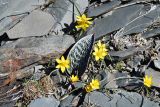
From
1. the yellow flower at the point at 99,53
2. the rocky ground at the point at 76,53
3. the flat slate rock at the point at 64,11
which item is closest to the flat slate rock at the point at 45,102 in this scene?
the rocky ground at the point at 76,53

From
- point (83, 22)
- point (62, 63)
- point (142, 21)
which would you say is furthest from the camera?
point (142, 21)

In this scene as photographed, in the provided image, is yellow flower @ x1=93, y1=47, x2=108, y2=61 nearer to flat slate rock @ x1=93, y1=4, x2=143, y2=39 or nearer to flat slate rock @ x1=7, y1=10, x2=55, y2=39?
flat slate rock @ x1=93, y1=4, x2=143, y2=39

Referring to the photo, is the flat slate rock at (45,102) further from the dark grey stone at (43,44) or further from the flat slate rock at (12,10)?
the flat slate rock at (12,10)

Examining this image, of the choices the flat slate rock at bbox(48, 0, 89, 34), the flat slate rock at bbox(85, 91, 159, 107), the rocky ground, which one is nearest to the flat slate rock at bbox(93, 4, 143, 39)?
the rocky ground

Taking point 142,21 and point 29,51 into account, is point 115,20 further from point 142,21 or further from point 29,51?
point 29,51

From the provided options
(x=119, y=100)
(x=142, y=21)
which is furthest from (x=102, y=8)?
(x=119, y=100)

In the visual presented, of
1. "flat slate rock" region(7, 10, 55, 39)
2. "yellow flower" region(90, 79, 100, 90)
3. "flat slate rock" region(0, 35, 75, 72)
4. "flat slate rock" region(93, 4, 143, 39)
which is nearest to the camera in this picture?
"yellow flower" region(90, 79, 100, 90)
